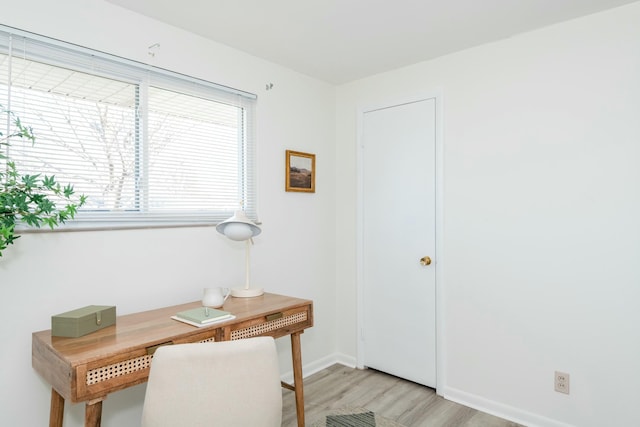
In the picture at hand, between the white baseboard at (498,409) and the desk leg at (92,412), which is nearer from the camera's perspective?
the desk leg at (92,412)

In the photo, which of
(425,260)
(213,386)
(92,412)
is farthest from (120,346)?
(425,260)

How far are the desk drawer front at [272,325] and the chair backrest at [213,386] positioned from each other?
1.69 ft

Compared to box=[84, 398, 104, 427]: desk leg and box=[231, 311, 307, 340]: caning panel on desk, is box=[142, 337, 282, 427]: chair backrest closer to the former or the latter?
box=[84, 398, 104, 427]: desk leg

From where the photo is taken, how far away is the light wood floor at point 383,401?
98.7 inches

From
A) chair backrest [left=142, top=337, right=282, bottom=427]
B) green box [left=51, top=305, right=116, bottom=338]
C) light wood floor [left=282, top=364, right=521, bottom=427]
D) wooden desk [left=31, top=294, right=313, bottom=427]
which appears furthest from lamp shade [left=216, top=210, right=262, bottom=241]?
light wood floor [left=282, top=364, right=521, bottom=427]

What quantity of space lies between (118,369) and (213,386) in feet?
1.38

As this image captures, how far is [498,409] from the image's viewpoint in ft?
8.45

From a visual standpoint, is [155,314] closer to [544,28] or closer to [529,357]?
[529,357]

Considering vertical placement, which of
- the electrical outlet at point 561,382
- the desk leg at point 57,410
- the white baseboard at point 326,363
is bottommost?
the white baseboard at point 326,363

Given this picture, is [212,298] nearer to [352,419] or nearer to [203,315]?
[203,315]

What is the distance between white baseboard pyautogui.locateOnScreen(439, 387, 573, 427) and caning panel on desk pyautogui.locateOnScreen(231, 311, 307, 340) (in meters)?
1.28

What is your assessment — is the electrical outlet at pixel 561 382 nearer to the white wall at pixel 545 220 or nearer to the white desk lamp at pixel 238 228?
the white wall at pixel 545 220

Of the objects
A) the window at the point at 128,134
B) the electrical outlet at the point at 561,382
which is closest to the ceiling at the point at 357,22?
the window at the point at 128,134

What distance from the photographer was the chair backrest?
1.37 m
